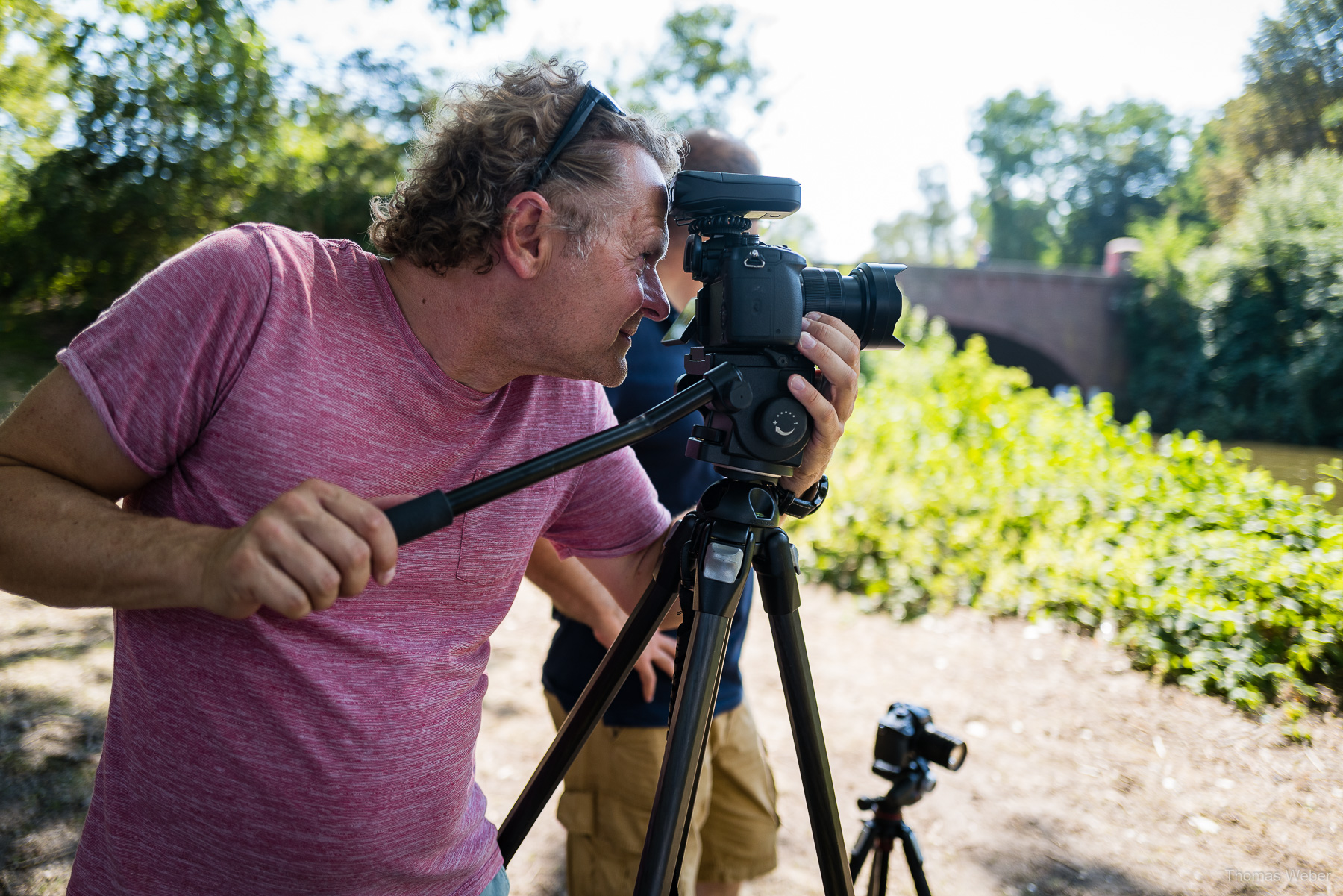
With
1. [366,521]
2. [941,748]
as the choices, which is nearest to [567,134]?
[366,521]

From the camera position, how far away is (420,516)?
0.76 metres

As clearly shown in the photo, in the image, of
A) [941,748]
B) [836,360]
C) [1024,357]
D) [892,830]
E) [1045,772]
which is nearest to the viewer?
[836,360]

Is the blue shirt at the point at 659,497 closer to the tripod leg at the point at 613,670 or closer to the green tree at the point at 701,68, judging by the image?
the tripod leg at the point at 613,670

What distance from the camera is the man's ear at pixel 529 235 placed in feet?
3.82

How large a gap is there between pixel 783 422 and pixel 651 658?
33.5 inches

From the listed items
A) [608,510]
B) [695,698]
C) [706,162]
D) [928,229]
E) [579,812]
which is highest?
[928,229]

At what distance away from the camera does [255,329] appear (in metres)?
0.99

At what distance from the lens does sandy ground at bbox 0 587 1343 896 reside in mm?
2688

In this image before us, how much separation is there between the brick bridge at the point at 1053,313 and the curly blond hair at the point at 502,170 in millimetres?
22478

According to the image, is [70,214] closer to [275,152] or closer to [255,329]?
[275,152]

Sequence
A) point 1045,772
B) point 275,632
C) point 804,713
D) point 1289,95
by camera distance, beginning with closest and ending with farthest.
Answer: point 275,632
point 804,713
point 1045,772
point 1289,95

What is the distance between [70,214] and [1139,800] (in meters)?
14.8

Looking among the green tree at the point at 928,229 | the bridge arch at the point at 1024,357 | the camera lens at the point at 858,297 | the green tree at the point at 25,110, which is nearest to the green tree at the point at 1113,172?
the green tree at the point at 928,229

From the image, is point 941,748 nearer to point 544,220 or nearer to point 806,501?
point 806,501
